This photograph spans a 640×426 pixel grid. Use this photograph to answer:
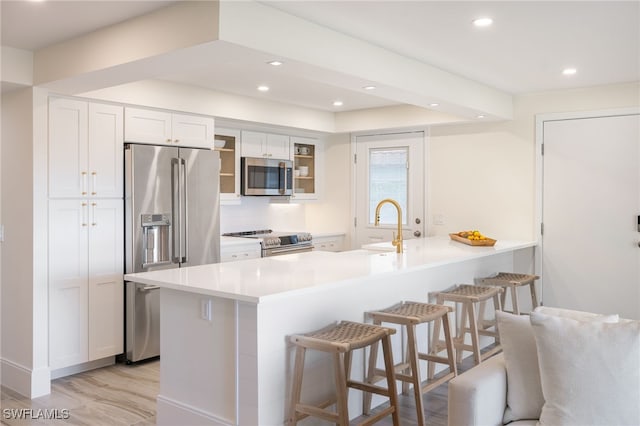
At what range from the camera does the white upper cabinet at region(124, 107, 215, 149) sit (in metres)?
4.36

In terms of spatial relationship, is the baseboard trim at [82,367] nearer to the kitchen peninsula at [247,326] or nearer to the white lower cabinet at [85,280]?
the white lower cabinet at [85,280]

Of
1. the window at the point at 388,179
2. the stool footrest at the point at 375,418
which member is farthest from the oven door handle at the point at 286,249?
the stool footrest at the point at 375,418

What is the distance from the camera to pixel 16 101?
3834 millimetres

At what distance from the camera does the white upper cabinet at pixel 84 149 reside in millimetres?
3867

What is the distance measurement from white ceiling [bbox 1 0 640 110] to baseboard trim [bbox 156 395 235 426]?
1.89 metres

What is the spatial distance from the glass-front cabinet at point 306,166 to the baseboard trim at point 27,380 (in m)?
3.34

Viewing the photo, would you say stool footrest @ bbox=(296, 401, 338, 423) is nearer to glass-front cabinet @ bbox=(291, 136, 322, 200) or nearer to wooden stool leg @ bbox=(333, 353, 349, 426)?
wooden stool leg @ bbox=(333, 353, 349, 426)

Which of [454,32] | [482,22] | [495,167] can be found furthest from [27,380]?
[495,167]

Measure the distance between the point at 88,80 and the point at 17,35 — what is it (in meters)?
0.47

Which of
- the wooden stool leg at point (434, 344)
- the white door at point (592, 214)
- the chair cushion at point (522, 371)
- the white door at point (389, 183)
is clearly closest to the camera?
the chair cushion at point (522, 371)

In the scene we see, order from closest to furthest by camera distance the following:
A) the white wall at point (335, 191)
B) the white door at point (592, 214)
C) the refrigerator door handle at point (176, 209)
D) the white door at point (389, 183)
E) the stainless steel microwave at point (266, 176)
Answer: the refrigerator door handle at point (176, 209), the white door at point (592, 214), the stainless steel microwave at point (266, 176), the white door at point (389, 183), the white wall at point (335, 191)

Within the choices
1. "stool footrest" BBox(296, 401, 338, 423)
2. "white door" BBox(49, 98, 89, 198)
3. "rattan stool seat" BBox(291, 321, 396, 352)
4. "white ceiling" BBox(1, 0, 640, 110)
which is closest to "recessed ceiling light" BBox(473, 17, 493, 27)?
"white ceiling" BBox(1, 0, 640, 110)

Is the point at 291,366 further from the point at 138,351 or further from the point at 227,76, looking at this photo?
the point at 227,76

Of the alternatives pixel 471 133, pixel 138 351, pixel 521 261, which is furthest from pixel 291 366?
pixel 471 133
